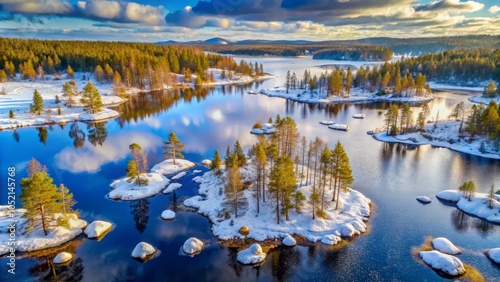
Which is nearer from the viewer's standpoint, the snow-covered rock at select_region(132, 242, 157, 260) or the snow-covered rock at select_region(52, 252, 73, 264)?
the snow-covered rock at select_region(52, 252, 73, 264)

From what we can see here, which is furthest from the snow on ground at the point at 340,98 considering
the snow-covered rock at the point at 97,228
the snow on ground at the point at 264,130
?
the snow-covered rock at the point at 97,228

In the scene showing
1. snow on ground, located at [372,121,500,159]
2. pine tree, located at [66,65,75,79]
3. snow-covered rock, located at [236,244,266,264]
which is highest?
pine tree, located at [66,65,75,79]

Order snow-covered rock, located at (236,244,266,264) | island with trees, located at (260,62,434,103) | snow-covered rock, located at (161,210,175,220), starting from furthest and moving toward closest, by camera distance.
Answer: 1. island with trees, located at (260,62,434,103)
2. snow-covered rock, located at (161,210,175,220)
3. snow-covered rock, located at (236,244,266,264)

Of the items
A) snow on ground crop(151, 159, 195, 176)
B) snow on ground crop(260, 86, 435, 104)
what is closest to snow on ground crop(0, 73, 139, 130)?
snow on ground crop(151, 159, 195, 176)

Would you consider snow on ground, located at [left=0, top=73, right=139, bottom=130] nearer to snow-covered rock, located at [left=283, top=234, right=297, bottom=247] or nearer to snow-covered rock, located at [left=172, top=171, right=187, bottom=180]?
snow-covered rock, located at [left=172, top=171, right=187, bottom=180]

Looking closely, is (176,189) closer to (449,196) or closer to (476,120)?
(449,196)

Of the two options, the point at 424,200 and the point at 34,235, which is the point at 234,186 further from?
the point at 424,200
